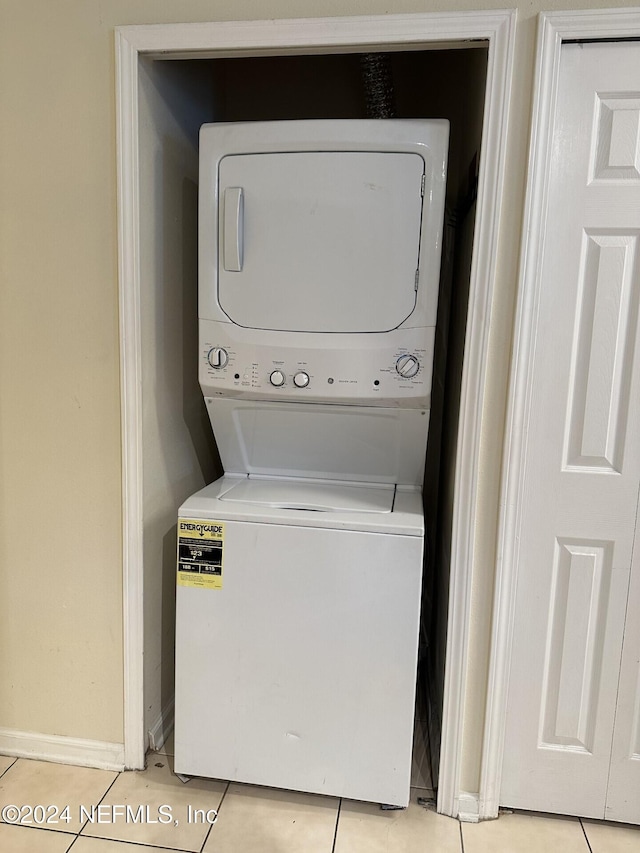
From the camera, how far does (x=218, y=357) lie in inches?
65.0

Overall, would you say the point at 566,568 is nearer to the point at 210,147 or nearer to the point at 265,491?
the point at 265,491

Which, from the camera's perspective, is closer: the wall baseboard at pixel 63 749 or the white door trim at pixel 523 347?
the white door trim at pixel 523 347

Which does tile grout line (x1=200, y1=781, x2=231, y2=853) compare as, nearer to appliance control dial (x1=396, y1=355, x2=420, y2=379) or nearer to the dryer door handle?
appliance control dial (x1=396, y1=355, x2=420, y2=379)

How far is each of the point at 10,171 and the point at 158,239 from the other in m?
0.40

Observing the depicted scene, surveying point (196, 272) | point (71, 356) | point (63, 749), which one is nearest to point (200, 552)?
point (71, 356)

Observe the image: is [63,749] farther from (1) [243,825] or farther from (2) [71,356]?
(2) [71,356]

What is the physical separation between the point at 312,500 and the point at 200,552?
0.32 meters

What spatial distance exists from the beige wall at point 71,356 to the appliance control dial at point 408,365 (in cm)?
19

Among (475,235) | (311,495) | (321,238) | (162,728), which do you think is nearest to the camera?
(475,235)

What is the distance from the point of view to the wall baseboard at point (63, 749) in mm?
1769

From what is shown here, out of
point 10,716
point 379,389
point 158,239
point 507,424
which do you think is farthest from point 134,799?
point 158,239

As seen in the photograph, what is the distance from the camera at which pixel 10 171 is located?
160cm

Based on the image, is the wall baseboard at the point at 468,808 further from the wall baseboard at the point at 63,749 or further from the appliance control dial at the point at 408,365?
the appliance control dial at the point at 408,365

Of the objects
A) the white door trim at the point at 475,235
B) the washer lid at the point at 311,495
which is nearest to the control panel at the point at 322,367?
the white door trim at the point at 475,235
